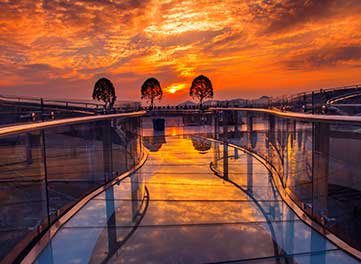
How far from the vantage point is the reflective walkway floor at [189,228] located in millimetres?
3631

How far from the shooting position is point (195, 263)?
3.54 meters

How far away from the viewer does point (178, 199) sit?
608cm

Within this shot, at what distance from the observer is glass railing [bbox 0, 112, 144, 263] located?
425 cm

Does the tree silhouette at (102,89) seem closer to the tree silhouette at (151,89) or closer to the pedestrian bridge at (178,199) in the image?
the tree silhouette at (151,89)

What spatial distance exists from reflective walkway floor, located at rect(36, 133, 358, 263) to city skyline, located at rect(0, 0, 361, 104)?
5.84 metres

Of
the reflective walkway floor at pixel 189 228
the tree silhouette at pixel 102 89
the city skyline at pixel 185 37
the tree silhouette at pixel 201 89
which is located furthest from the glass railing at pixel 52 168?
the tree silhouette at pixel 102 89

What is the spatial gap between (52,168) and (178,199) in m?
3.09

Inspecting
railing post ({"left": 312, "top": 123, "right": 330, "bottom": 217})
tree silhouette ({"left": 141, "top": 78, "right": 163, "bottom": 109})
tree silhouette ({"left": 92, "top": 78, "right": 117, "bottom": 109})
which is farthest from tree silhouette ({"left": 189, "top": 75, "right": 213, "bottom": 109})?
railing post ({"left": 312, "top": 123, "right": 330, "bottom": 217})

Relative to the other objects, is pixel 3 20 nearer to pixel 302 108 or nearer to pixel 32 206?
pixel 32 206

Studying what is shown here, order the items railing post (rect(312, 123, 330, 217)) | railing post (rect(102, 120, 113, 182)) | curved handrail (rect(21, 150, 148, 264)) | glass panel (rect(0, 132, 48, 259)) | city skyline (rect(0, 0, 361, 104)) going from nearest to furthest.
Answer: curved handrail (rect(21, 150, 148, 264)), glass panel (rect(0, 132, 48, 259)), railing post (rect(312, 123, 330, 217)), railing post (rect(102, 120, 113, 182)), city skyline (rect(0, 0, 361, 104))

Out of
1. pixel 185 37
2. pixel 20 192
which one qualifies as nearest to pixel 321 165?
pixel 20 192

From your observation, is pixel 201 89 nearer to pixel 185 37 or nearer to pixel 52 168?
pixel 185 37

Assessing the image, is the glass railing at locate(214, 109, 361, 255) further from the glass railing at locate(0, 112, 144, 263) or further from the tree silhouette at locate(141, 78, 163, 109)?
the tree silhouette at locate(141, 78, 163, 109)

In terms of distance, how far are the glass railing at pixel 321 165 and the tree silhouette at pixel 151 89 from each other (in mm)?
31802
